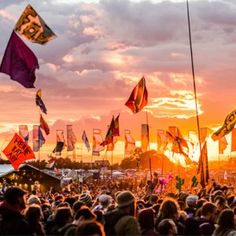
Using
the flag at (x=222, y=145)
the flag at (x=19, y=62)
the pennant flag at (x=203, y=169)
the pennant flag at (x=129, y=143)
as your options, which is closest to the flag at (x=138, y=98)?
the pennant flag at (x=203, y=169)

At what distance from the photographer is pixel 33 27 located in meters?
21.0

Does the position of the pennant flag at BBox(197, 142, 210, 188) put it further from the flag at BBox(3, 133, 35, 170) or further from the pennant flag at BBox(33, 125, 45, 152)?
A: the pennant flag at BBox(33, 125, 45, 152)

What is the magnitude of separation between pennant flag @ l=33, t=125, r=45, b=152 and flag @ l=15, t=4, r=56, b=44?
34.3 m

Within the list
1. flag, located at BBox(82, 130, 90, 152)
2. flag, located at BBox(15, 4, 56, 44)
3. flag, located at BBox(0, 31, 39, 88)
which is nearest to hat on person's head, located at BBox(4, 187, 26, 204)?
flag, located at BBox(0, 31, 39, 88)

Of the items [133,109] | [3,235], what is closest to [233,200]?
[3,235]

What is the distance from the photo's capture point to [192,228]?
919cm

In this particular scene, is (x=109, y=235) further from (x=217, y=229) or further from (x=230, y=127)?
(x=230, y=127)

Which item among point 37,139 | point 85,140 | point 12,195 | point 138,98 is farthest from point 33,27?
point 85,140

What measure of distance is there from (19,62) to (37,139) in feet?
121

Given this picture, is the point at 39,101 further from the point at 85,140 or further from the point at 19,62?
the point at 85,140

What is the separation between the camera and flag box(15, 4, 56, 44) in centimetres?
2073

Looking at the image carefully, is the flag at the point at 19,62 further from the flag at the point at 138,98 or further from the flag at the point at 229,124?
the flag at the point at 138,98

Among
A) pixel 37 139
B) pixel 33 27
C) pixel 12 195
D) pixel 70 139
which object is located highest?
pixel 33 27

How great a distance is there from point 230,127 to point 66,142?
146 feet
